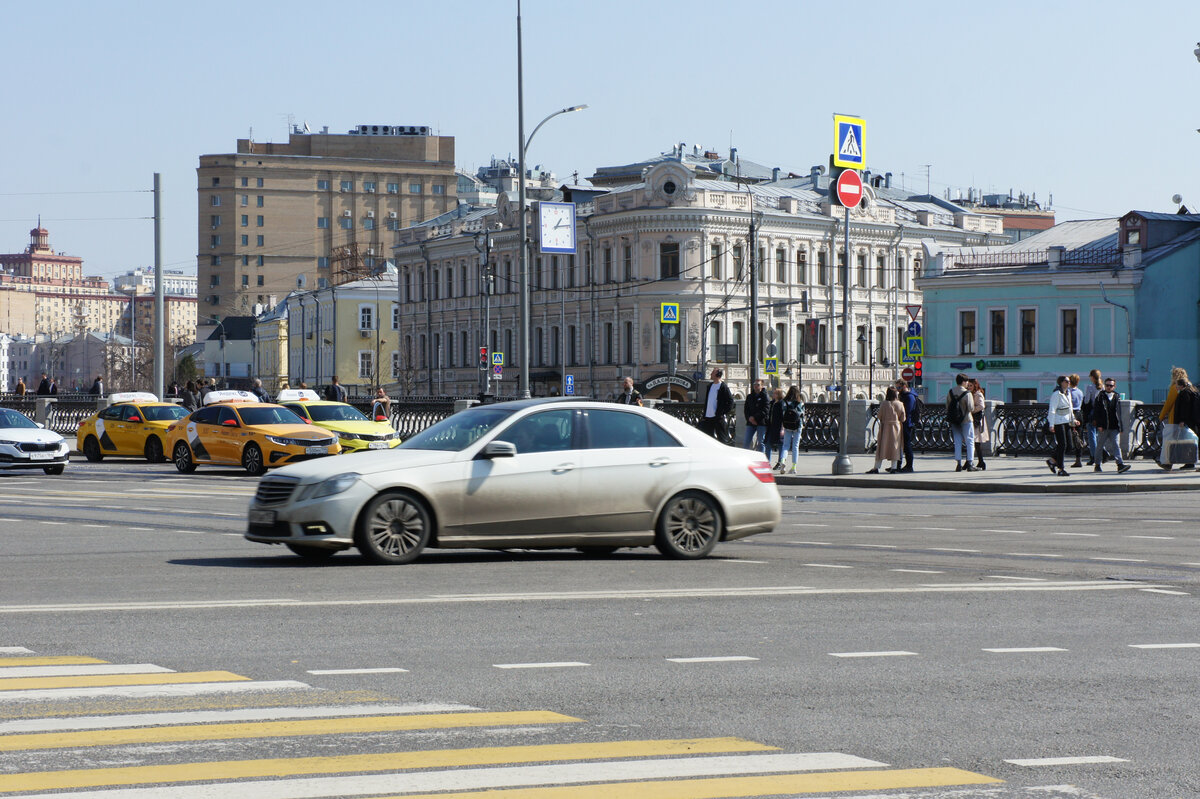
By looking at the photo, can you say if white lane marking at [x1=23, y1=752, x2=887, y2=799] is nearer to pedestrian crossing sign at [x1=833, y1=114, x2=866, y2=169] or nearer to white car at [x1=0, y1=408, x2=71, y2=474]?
pedestrian crossing sign at [x1=833, y1=114, x2=866, y2=169]

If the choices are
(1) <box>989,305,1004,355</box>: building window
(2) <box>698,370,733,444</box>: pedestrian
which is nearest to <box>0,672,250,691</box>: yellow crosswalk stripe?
(2) <box>698,370,733,444</box>: pedestrian

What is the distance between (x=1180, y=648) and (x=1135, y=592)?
2830 millimetres

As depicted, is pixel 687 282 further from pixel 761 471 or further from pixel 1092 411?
pixel 761 471

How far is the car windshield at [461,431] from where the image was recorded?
14.2 meters

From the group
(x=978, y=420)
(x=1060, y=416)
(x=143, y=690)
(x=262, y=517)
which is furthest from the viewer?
(x=978, y=420)

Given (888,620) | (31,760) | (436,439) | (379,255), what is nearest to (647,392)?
(436,439)

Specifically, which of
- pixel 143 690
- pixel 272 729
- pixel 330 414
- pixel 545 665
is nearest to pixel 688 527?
pixel 545 665

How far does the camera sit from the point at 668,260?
292 feet

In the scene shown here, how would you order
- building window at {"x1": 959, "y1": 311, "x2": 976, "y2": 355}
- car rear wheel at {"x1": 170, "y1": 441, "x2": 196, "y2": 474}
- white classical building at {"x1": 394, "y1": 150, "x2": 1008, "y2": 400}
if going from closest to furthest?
car rear wheel at {"x1": 170, "y1": 441, "x2": 196, "y2": 474} → building window at {"x1": 959, "y1": 311, "x2": 976, "y2": 355} → white classical building at {"x1": 394, "y1": 150, "x2": 1008, "y2": 400}

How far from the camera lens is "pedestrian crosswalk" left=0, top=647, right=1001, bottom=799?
584cm

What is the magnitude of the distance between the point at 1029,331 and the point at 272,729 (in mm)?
67039

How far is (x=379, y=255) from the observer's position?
566ft

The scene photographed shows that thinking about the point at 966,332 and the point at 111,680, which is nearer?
the point at 111,680

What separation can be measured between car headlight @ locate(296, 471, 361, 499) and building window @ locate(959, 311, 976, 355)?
6167cm
